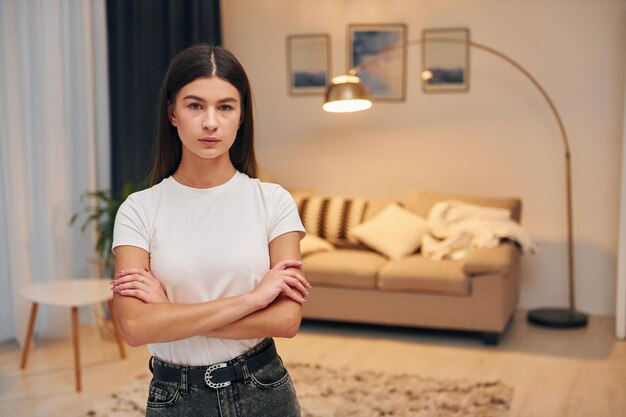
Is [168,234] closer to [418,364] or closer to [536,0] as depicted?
[418,364]

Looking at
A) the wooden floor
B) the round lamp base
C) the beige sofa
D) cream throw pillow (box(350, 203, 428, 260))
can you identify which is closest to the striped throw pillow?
cream throw pillow (box(350, 203, 428, 260))

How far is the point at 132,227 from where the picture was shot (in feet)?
4.86

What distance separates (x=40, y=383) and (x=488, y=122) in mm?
3203

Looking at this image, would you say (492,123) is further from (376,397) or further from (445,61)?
(376,397)

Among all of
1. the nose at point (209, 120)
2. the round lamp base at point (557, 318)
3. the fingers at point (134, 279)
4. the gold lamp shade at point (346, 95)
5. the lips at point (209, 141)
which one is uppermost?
the gold lamp shade at point (346, 95)

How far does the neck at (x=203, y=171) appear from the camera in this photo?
1508 millimetres

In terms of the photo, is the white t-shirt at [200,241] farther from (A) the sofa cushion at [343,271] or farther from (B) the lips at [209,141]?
(A) the sofa cushion at [343,271]

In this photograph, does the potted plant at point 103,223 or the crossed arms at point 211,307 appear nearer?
the crossed arms at point 211,307

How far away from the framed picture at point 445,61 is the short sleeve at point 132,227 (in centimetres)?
407

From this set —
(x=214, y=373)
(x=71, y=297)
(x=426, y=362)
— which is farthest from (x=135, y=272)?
(x=426, y=362)

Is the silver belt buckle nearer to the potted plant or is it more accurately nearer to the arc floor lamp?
the arc floor lamp

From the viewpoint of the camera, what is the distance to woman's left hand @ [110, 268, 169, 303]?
1455mm

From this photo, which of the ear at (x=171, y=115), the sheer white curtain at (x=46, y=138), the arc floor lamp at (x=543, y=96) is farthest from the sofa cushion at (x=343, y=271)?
the ear at (x=171, y=115)

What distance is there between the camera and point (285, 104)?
577 centimetres
